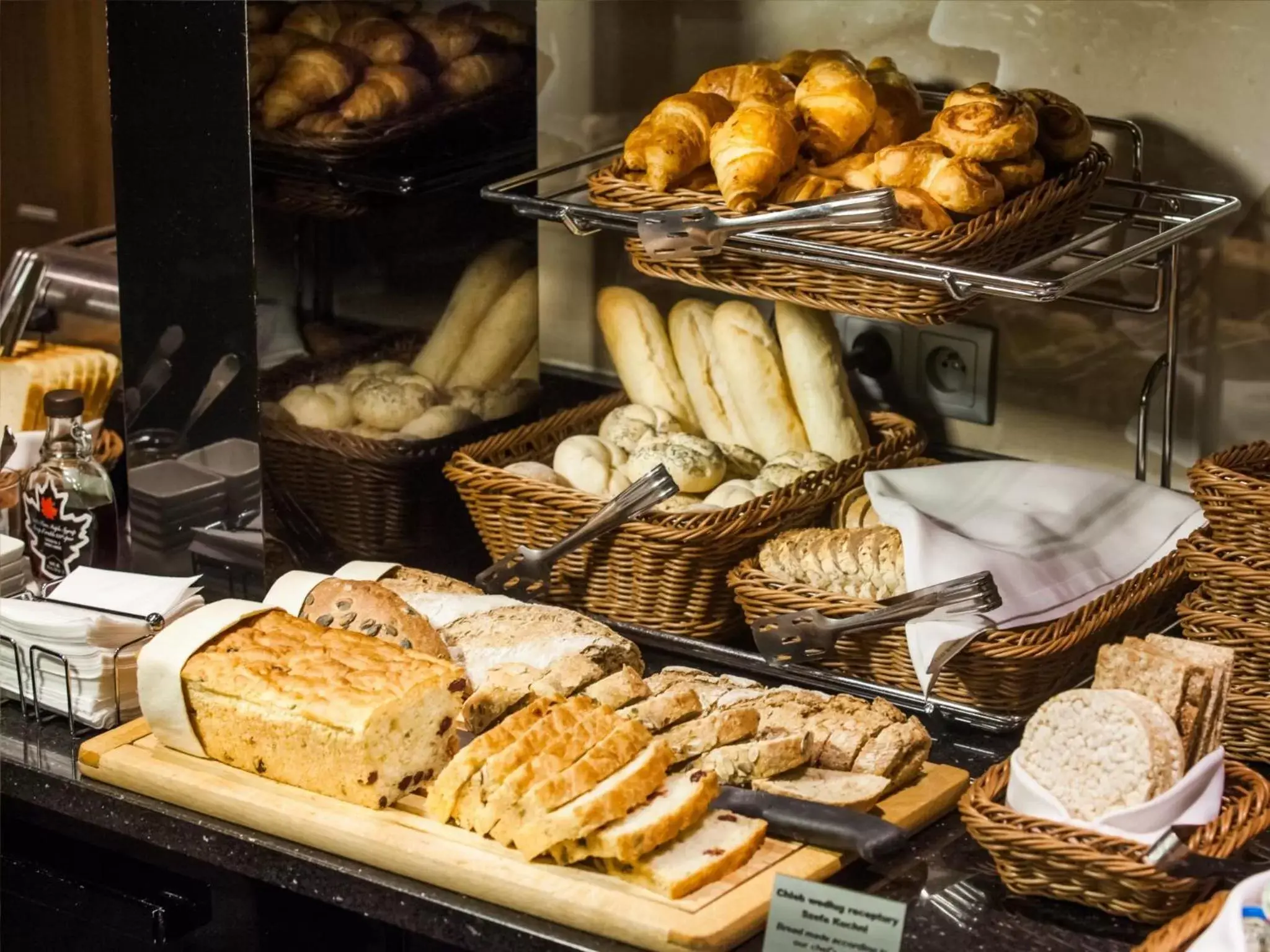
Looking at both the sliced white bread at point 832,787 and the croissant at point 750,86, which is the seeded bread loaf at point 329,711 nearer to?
the sliced white bread at point 832,787

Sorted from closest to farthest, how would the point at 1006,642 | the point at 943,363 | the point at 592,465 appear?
the point at 1006,642
the point at 592,465
the point at 943,363

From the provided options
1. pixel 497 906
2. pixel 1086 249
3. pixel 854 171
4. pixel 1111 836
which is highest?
pixel 854 171

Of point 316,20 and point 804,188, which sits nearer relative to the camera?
point 804,188

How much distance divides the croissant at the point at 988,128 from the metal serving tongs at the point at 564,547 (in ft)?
1.36

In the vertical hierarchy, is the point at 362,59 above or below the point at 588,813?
above

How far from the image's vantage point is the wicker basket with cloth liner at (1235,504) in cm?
135

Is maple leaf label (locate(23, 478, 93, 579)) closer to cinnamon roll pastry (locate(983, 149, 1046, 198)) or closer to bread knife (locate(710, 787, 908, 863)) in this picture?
bread knife (locate(710, 787, 908, 863))

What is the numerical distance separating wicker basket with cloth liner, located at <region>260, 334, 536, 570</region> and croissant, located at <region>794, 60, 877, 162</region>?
0.54 m

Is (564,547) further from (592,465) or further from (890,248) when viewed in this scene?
(890,248)

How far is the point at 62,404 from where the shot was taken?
1.79 metres

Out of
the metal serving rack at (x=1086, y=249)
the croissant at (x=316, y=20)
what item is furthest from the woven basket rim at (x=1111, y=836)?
the croissant at (x=316, y=20)

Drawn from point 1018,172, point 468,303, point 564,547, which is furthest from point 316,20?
point 1018,172

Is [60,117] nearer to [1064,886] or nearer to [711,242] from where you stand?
[711,242]

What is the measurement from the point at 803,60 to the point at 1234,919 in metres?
1.01
